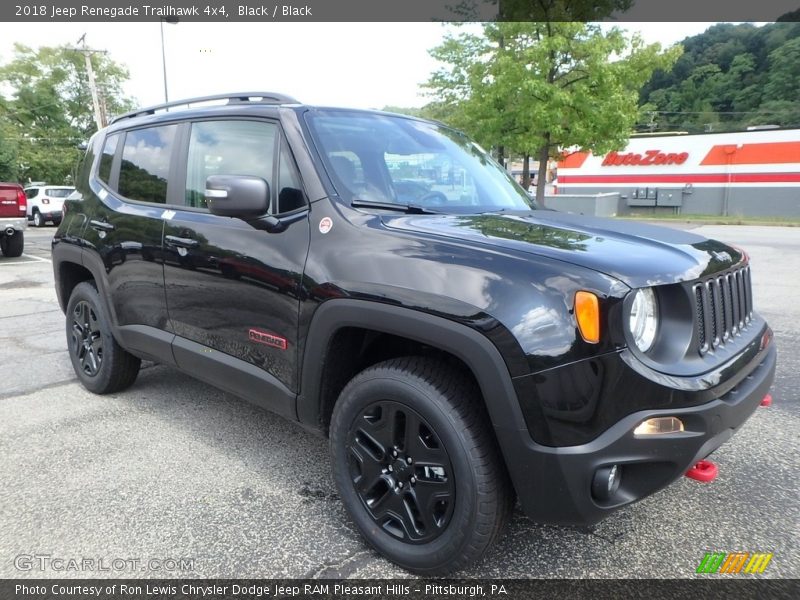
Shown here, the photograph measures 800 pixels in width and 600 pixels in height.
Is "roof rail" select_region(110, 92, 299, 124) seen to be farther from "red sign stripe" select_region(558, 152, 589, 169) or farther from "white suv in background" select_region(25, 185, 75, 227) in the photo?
"red sign stripe" select_region(558, 152, 589, 169)

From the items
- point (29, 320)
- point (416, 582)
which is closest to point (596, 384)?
point (416, 582)

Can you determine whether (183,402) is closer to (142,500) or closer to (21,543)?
(142,500)

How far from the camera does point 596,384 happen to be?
6.03ft

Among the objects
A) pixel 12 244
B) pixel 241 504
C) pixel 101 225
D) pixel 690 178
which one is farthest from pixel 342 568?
pixel 690 178

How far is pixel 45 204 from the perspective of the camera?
23047mm

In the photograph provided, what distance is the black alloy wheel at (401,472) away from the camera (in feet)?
7.01

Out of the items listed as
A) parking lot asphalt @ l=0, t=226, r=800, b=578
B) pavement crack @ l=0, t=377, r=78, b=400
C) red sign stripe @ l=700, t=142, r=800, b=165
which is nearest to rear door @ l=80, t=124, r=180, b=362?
parking lot asphalt @ l=0, t=226, r=800, b=578

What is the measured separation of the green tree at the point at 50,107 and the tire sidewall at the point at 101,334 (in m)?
40.9

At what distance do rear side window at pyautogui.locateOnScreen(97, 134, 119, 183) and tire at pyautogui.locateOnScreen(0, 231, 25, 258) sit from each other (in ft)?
34.3

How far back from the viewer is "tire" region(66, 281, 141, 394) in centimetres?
403

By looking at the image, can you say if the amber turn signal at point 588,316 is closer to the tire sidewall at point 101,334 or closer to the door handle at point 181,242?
the door handle at point 181,242

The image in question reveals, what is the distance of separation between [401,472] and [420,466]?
112mm

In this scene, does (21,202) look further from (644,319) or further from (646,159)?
(646,159)

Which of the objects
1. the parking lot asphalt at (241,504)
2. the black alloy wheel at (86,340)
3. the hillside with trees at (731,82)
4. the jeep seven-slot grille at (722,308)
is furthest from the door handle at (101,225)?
the hillside with trees at (731,82)
